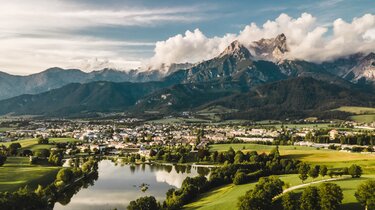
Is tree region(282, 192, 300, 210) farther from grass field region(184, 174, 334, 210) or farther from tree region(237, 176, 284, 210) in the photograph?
grass field region(184, 174, 334, 210)

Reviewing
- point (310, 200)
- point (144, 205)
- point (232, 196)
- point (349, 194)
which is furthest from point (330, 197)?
point (144, 205)

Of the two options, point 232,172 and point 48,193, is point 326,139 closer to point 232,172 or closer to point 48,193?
point 232,172

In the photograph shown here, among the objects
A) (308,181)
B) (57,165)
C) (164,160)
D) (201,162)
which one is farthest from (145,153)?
(308,181)

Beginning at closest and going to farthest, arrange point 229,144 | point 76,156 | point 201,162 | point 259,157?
point 259,157, point 201,162, point 76,156, point 229,144

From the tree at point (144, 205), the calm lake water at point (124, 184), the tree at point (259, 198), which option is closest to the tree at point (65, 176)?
the calm lake water at point (124, 184)

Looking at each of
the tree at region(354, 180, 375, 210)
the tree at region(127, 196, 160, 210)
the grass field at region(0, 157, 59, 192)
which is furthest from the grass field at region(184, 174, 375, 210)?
the grass field at region(0, 157, 59, 192)

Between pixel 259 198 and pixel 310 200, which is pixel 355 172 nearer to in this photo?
pixel 310 200
